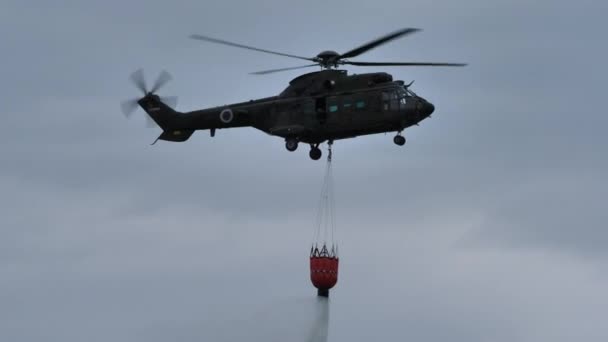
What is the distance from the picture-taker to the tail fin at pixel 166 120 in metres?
66.9

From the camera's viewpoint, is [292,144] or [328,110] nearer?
[328,110]

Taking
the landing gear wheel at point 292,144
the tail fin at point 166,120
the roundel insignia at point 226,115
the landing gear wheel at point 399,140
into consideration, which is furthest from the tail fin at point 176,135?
the landing gear wheel at point 399,140

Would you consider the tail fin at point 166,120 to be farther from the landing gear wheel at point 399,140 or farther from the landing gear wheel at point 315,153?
the landing gear wheel at point 399,140

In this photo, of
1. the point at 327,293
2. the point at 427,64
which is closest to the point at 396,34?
the point at 427,64

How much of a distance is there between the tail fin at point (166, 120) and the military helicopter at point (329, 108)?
90 cm

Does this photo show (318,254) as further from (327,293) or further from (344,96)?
(344,96)

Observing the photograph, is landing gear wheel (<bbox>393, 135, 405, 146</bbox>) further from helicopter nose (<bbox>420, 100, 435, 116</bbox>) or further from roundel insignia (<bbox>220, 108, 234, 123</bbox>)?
roundel insignia (<bbox>220, 108, 234, 123</bbox>)

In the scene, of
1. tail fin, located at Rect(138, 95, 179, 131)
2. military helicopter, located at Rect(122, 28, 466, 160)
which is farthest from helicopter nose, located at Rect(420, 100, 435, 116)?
tail fin, located at Rect(138, 95, 179, 131)

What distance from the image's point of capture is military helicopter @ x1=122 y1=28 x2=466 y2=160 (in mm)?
61969

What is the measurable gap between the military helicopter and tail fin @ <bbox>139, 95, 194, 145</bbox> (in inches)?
35.3

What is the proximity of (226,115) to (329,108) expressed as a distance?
573 centimetres

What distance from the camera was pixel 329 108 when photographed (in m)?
62.8

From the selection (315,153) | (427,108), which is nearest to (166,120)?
(315,153)

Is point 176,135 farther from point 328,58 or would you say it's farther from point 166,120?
point 328,58
